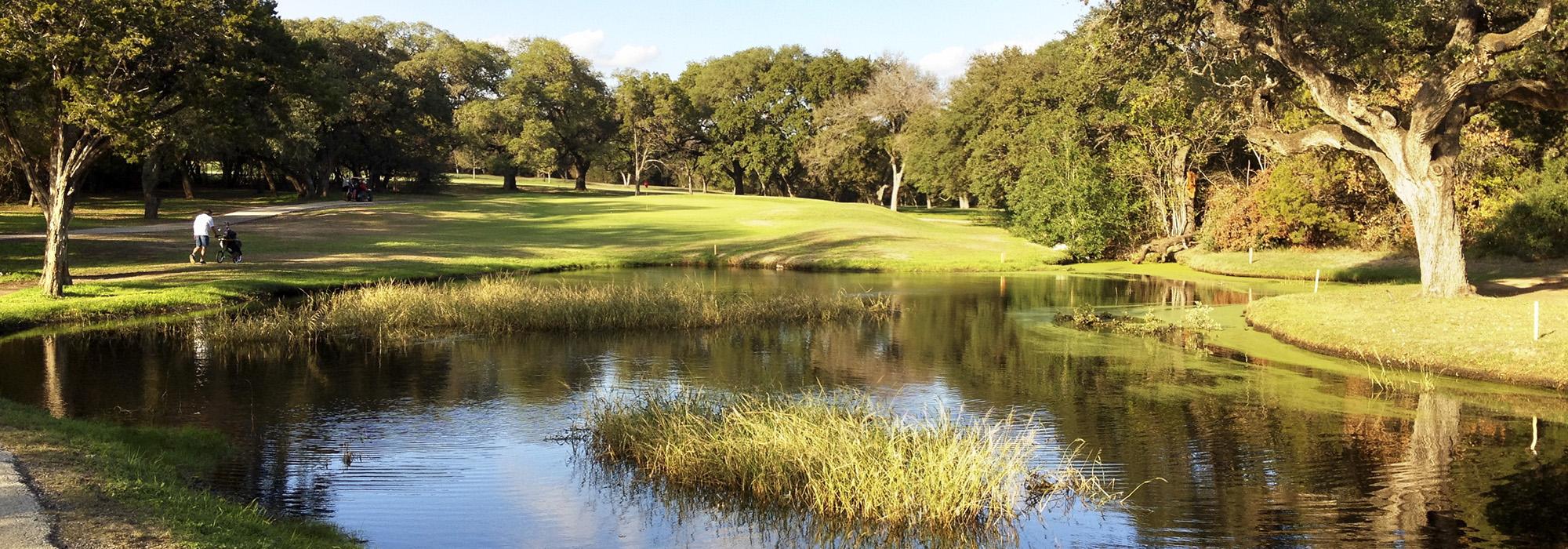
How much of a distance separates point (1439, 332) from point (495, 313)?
64.3 ft

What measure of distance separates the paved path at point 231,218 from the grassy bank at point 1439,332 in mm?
39791

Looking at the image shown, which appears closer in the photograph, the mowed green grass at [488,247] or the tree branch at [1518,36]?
the tree branch at [1518,36]

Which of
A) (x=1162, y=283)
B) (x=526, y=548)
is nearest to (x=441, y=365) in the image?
(x=526, y=548)

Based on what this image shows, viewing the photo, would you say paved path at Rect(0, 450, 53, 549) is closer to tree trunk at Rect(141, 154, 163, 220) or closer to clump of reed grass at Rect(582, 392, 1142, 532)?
clump of reed grass at Rect(582, 392, 1142, 532)

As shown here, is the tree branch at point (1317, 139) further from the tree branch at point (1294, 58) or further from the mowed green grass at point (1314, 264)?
the mowed green grass at point (1314, 264)

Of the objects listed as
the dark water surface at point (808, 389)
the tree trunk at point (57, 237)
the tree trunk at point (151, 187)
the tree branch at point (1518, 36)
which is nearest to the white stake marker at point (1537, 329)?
the dark water surface at point (808, 389)

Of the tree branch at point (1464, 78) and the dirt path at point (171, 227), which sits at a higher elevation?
the tree branch at point (1464, 78)

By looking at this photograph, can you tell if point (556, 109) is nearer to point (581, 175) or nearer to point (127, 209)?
point (581, 175)

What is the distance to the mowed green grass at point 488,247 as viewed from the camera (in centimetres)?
2906

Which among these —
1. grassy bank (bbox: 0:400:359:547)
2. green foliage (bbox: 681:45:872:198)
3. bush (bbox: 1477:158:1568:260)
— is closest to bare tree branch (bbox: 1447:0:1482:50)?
bush (bbox: 1477:158:1568:260)

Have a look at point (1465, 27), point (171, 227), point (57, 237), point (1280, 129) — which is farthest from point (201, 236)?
point (1465, 27)

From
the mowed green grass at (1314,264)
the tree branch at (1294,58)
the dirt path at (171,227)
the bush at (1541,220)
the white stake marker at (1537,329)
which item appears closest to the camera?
the white stake marker at (1537,329)

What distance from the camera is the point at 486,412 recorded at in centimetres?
1691

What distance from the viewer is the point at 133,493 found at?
9.72m
